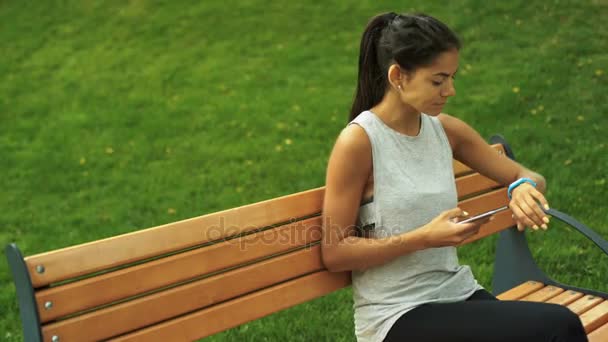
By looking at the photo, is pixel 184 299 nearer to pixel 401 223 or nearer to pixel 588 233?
pixel 401 223

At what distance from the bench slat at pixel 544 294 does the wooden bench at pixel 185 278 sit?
18 centimetres

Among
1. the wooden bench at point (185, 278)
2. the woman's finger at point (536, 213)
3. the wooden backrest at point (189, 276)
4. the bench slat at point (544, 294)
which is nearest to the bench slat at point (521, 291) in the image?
the bench slat at point (544, 294)

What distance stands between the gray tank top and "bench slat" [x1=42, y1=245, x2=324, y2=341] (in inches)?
9.7

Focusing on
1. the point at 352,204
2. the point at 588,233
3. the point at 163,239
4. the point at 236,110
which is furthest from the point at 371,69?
the point at 236,110

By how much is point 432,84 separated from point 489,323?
2.74 feet

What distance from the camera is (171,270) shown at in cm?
229

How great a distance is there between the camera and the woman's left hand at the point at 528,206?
2625 millimetres

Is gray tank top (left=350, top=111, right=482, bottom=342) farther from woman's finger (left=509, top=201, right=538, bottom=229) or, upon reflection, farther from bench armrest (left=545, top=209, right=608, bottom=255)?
bench armrest (left=545, top=209, right=608, bottom=255)

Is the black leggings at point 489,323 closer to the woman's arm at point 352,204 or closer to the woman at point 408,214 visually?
the woman at point 408,214

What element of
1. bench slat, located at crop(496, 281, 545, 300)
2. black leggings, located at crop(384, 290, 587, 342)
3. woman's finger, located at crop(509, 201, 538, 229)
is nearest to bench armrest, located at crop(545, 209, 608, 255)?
woman's finger, located at crop(509, 201, 538, 229)

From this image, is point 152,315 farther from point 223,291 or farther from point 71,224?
point 71,224

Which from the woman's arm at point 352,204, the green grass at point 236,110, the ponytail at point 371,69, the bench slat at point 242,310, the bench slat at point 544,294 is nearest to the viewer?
the bench slat at point 242,310

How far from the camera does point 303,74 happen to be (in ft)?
26.2

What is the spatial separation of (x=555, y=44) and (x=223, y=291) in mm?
6333
